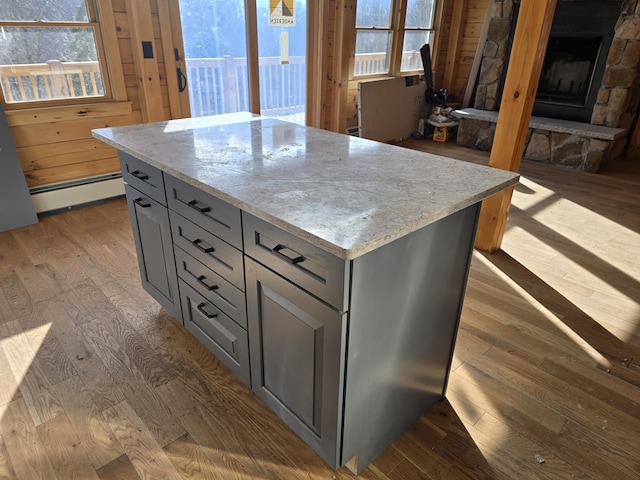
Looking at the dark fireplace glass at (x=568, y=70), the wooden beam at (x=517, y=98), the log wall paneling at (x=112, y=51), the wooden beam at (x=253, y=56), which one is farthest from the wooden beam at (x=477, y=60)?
the log wall paneling at (x=112, y=51)

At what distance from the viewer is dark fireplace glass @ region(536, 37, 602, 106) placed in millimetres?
4785

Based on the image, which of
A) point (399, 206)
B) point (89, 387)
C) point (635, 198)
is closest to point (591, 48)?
point (635, 198)

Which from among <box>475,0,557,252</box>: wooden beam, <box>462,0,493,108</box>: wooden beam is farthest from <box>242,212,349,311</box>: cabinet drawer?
<box>462,0,493,108</box>: wooden beam

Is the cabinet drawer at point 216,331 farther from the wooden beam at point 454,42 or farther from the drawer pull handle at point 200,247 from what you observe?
the wooden beam at point 454,42

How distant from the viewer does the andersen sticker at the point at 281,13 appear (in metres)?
4.02

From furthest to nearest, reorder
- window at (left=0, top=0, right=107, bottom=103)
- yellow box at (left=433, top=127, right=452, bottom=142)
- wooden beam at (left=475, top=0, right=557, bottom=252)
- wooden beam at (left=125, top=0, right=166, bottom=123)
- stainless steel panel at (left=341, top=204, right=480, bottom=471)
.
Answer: yellow box at (left=433, top=127, right=452, bottom=142) < wooden beam at (left=125, top=0, right=166, bottom=123) < window at (left=0, top=0, right=107, bottom=103) < wooden beam at (left=475, top=0, right=557, bottom=252) < stainless steel panel at (left=341, top=204, right=480, bottom=471)

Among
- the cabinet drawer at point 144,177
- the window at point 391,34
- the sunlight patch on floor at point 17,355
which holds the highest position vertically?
the window at point 391,34

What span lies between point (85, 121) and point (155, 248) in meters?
1.92

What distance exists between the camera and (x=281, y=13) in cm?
409

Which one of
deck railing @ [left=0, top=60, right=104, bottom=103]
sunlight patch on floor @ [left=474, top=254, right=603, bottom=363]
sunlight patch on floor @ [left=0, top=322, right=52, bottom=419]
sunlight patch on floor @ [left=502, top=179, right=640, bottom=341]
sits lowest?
sunlight patch on floor @ [left=0, top=322, right=52, bottom=419]

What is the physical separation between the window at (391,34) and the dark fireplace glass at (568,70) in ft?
5.35

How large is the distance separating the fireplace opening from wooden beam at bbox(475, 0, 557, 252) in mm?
2846

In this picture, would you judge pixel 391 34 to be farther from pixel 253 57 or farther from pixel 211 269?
pixel 211 269

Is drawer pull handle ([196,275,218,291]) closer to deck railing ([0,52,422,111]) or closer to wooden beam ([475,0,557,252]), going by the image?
wooden beam ([475,0,557,252])
